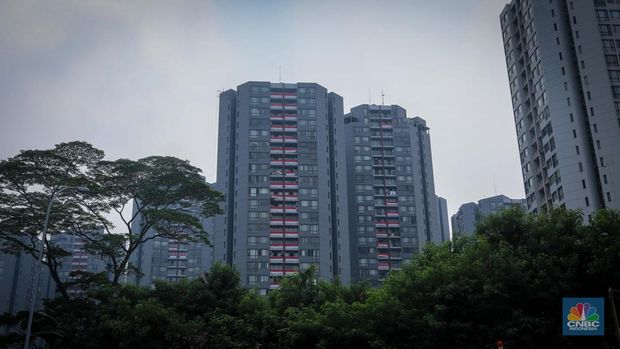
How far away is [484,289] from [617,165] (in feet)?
119

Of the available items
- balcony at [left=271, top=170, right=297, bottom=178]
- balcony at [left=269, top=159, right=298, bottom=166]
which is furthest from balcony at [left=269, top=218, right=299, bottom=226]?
balcony at [left=269, top=159, right=298, bottom=166]

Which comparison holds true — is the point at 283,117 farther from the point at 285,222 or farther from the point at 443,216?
the point at 443,216

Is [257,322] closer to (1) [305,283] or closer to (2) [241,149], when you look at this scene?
(1) [305,283]

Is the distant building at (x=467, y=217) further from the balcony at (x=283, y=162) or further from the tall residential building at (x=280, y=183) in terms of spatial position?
the balcony at (x=283, y=162)

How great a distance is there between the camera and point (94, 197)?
41.0m

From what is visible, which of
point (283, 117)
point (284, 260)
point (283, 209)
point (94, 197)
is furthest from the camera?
point (283, 117)

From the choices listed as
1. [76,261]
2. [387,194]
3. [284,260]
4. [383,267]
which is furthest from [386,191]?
[76,261]

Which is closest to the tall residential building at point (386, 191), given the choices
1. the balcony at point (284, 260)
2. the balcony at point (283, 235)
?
the balcony at point (284, 260)

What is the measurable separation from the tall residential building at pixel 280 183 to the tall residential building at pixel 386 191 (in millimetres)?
12390

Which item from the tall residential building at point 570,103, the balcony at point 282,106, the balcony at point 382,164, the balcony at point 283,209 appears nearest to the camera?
the tall residential building at point 570,103

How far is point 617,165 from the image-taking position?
56625mm

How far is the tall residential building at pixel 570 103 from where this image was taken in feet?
190

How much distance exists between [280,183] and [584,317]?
68.9 metres

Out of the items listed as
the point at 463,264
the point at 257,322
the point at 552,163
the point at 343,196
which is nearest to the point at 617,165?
the point at 552,163
